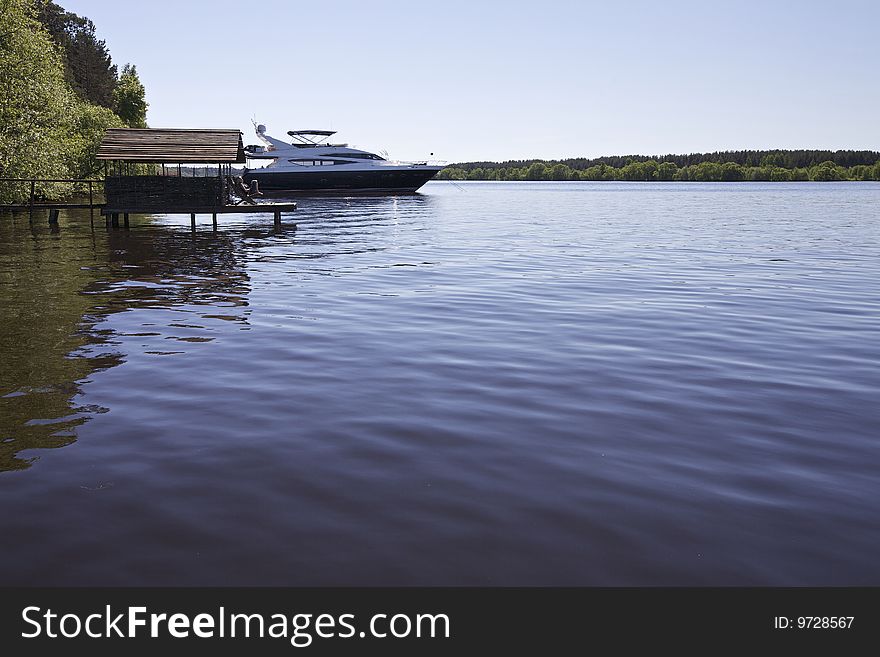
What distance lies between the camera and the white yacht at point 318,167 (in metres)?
76.6

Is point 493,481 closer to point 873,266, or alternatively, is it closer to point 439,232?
point 873,266

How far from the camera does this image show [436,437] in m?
6.80

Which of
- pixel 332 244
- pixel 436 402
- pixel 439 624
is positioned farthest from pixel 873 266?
pixel 439 624

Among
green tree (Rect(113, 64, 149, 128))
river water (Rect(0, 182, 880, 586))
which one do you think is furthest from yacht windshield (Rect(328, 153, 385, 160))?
river water (Rect(0, 182, 880, 586))

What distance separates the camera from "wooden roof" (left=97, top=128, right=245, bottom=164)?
2992 cm

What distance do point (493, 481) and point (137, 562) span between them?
252 centimetres

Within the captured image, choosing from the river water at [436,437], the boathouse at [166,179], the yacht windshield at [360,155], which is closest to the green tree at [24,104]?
the boathouse at [166,179]

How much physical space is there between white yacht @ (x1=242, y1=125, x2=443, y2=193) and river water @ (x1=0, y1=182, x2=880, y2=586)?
62249 mm

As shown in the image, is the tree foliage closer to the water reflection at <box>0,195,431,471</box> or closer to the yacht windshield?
the yacht windshield

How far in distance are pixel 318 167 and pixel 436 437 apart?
2863 inches

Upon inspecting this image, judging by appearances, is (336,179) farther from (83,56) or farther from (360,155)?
(83,56)

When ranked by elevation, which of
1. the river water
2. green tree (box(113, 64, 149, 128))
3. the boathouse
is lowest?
the river water

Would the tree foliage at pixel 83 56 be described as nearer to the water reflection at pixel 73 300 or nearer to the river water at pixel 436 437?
the water reflection at pixel 73 300

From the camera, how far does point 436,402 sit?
7.93m
